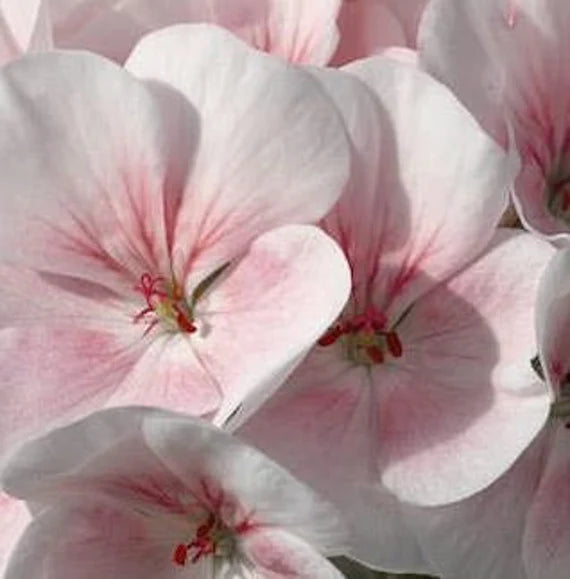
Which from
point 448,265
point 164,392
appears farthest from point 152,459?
point 448,265

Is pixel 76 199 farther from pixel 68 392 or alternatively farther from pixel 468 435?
pixel 468 435

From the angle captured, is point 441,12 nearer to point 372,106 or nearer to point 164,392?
point 372,106

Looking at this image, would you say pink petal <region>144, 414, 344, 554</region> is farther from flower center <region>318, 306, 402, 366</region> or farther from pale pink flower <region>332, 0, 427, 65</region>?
pale pink flower <region>332, 0, 427, 65</region>

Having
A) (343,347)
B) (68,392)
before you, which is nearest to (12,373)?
(68,392)

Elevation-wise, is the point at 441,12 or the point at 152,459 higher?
the point at 441,12

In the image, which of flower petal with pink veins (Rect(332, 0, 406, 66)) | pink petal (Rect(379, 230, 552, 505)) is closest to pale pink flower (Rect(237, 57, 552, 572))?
pink petal (Rect(379, 230, 552, 505))

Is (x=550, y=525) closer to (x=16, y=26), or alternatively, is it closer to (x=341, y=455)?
(x=341, y=455)

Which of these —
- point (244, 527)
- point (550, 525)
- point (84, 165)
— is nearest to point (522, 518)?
point (550, 525)
